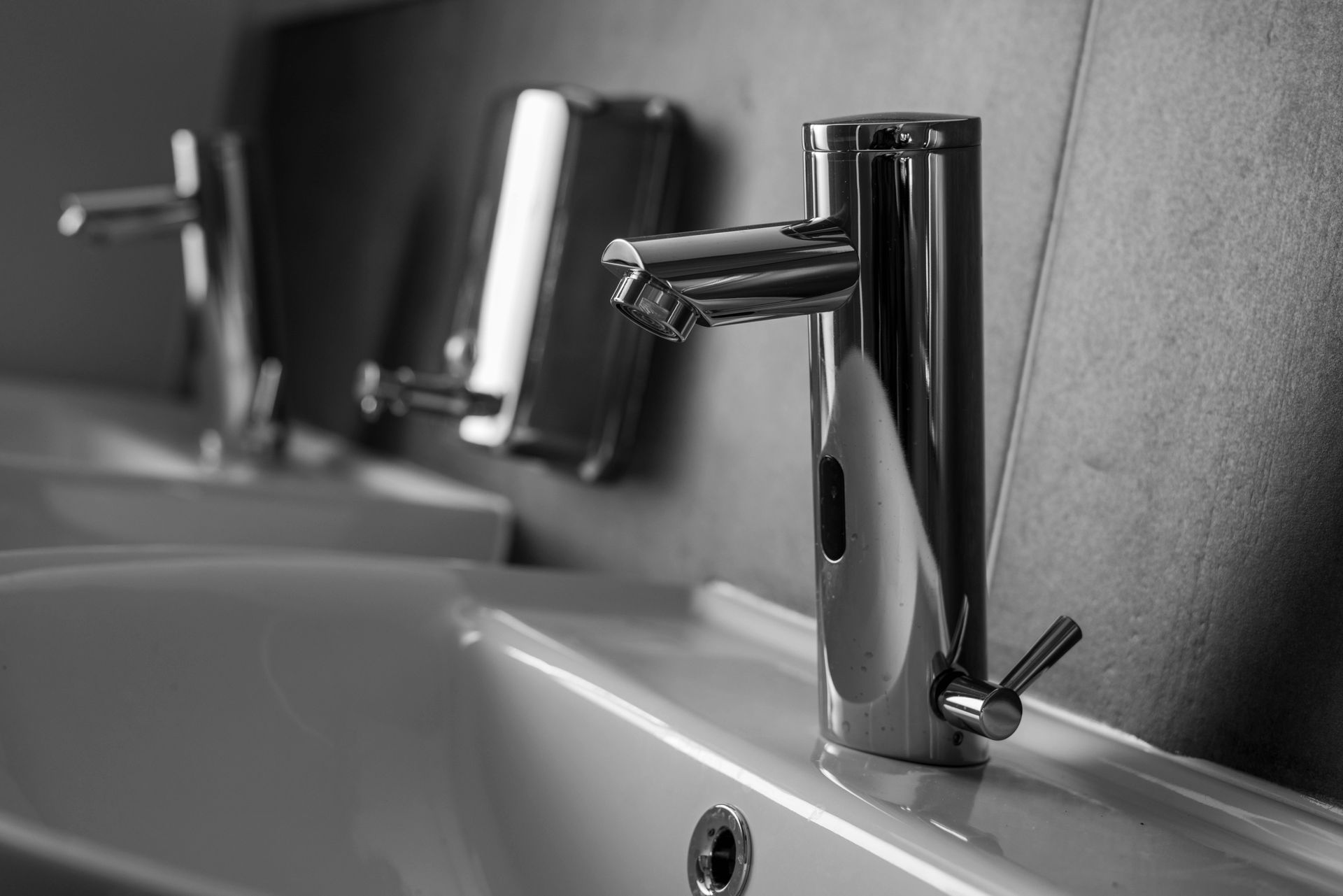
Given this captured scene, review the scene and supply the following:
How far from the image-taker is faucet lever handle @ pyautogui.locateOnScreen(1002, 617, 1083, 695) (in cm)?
41

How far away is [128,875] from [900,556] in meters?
0.25

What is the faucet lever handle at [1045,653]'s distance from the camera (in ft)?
1.35

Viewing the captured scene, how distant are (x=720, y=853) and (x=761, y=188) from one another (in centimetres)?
35

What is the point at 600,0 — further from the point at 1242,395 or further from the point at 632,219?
the point at 1242,395

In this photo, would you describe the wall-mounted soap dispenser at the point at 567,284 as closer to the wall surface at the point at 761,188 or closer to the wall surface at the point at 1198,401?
the wall surface at the point at 761,188

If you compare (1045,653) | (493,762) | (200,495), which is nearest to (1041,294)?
(1045,653)

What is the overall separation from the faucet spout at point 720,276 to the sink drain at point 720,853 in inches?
6.1

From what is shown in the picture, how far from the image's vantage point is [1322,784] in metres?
0.40

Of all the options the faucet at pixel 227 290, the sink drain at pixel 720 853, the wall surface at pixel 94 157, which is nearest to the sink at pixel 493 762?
the sink drain at pixel 720 853

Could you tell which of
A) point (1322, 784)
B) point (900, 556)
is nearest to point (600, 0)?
point (900, 556)

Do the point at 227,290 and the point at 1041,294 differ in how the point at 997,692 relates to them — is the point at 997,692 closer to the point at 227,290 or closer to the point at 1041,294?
the point at 1041,294

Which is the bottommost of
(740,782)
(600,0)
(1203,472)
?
(740,782)

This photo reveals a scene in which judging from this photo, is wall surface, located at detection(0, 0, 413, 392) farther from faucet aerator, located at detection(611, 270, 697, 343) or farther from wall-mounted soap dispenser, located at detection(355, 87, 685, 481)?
faucet aerator, located at detection(611, 270, 697, 343)

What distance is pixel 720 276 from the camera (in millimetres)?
373
